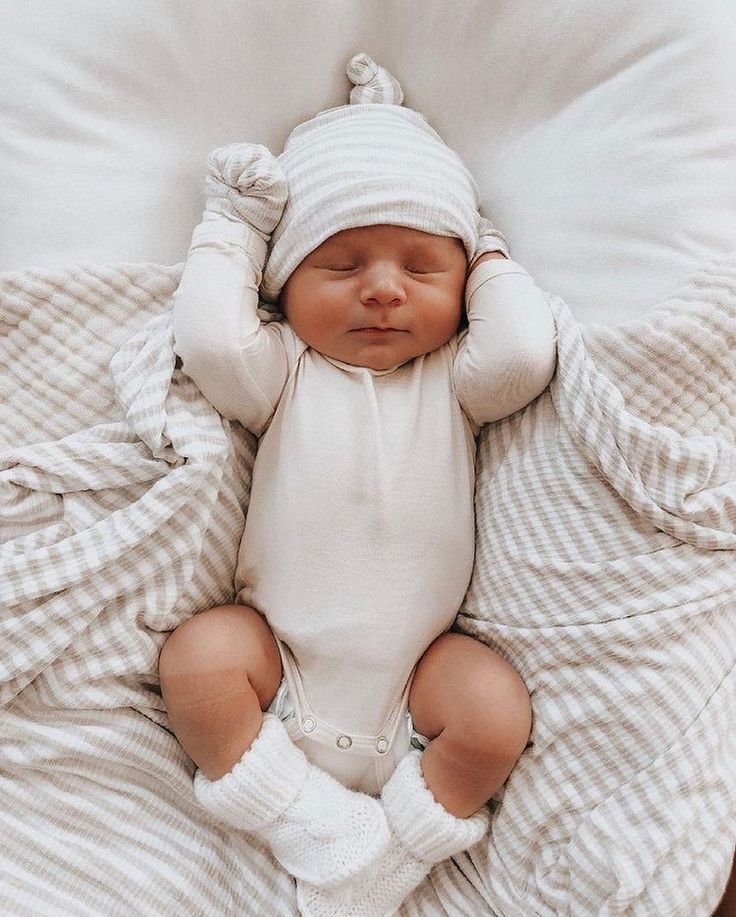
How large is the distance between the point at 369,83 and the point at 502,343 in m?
0.45

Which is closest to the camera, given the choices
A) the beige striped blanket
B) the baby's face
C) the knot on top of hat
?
the beige striped blanket

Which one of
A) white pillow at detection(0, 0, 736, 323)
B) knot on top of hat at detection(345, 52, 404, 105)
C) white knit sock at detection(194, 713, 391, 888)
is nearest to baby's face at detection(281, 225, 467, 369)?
white pillow at detection(0, 0, 736, 323)

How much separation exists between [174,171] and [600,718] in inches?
34.1

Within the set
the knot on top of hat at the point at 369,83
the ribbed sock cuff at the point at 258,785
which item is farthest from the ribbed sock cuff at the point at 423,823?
the knot on top of hat at the point at 369,83

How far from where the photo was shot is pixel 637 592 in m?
0.92

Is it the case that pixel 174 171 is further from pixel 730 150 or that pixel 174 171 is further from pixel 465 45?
pixel 730 150

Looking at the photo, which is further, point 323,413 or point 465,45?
point 465,45

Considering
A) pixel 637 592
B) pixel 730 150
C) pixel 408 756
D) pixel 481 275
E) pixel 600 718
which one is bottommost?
pixel 408 756

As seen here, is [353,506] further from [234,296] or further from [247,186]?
[247,186]

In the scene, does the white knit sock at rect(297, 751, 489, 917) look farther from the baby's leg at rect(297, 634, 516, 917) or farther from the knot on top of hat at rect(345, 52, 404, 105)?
the knot on top of hat at rect(345, 52, 404, 105)

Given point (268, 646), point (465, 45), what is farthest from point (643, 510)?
point (465, 45)

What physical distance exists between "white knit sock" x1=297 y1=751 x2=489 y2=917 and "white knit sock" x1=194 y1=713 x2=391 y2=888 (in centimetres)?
2

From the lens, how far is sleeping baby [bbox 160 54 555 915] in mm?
936

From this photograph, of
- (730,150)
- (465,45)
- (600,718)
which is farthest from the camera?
(465,45)
